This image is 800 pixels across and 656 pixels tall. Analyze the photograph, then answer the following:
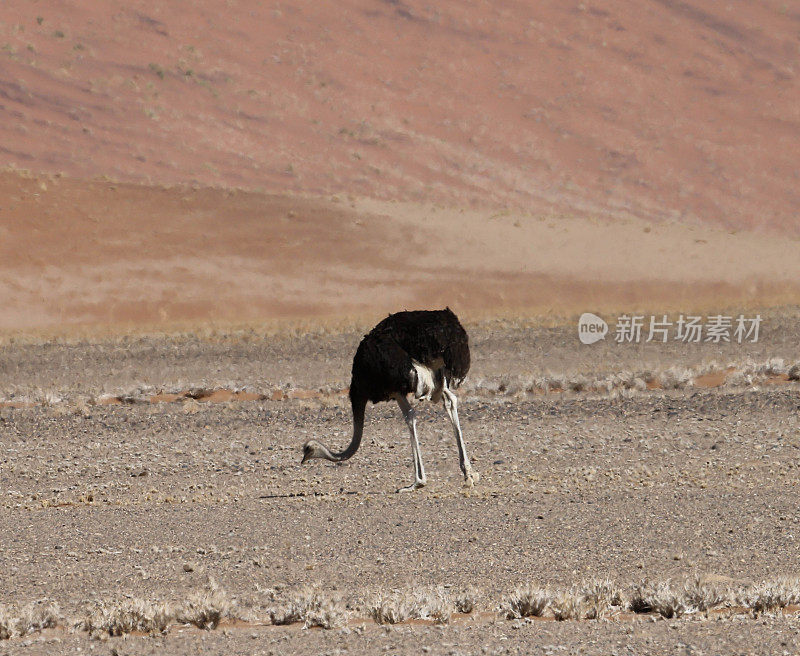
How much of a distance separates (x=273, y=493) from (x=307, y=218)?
4130 cm

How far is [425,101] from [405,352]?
5301 cm

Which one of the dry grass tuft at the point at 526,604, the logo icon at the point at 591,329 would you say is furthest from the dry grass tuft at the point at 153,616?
the logo icon at the point at 591,329

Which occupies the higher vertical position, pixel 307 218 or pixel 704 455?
pixel 307 218

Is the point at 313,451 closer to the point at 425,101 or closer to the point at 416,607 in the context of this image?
the point at 416,607

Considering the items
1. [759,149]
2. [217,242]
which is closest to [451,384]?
[217,242]

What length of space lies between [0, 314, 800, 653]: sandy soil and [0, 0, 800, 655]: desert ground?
5 cm

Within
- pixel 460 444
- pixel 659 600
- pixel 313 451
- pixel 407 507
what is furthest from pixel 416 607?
pixel 460 444

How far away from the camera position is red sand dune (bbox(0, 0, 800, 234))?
→ 183 ft

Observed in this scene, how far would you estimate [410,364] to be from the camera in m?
11.4

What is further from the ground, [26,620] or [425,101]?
[425,101]

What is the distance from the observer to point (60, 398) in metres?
21.8

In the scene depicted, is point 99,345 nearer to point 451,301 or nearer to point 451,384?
point 451,301

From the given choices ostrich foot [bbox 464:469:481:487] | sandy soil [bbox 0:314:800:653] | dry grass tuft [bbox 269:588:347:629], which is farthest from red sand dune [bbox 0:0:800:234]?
dry grass tuft [bbox 269:588:347:629]

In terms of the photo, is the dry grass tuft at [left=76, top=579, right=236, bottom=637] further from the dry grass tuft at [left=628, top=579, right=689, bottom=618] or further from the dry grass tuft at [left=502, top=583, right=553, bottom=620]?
the dry grass tuft at [left=628, top=579, right=689, bottom=618]
